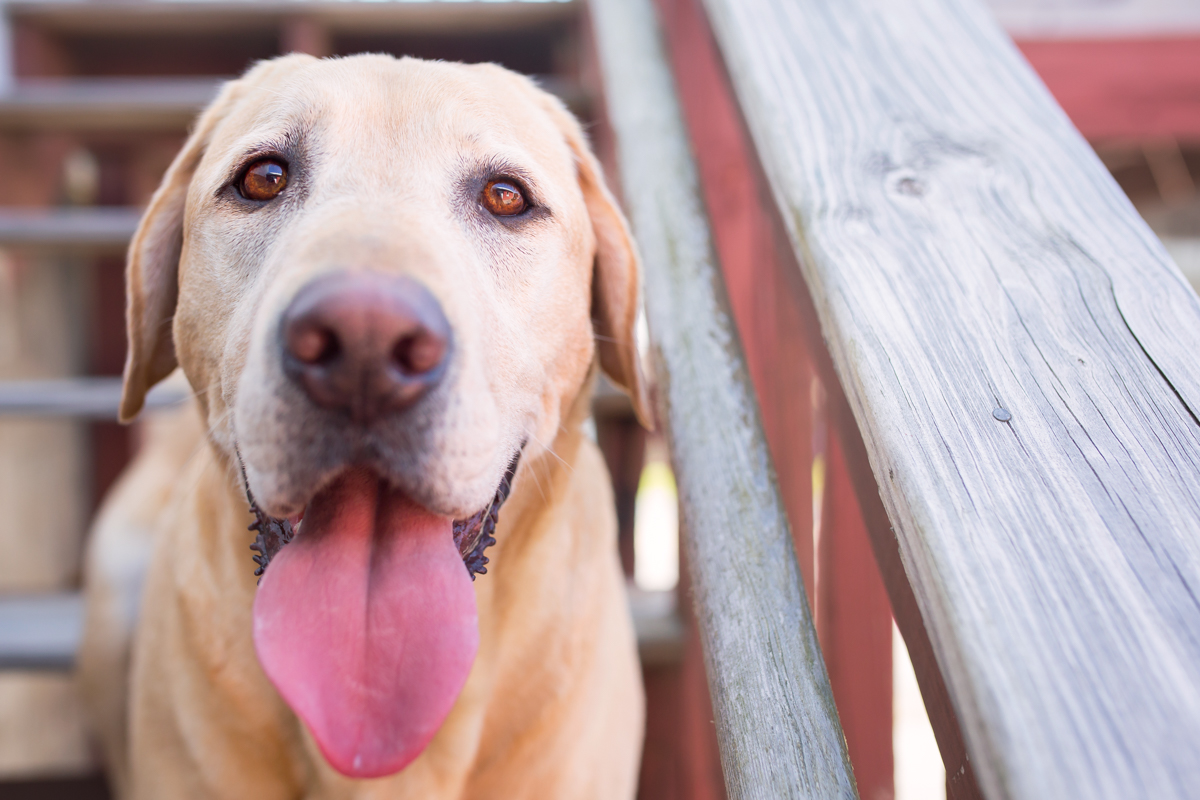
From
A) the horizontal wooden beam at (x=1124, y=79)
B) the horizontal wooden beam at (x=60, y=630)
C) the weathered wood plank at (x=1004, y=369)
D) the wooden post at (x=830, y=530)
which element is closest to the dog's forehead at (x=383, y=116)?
the weathered wood plank at (x=1004, y=369)

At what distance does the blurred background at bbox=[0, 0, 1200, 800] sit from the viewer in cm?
220

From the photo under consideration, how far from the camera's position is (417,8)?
330 centimetres

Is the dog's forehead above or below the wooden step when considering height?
above

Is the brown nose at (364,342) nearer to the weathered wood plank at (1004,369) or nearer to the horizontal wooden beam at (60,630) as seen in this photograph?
the weathered wood plank at (1004,369)

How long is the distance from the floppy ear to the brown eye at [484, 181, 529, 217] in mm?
202

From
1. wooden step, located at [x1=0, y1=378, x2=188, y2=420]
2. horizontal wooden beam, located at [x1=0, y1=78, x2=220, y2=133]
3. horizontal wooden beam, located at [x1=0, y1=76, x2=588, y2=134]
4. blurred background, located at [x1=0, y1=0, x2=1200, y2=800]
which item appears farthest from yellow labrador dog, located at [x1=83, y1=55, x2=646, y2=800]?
horizontal wooden beam, located at [x1=0, y1=78, x2=220, y2=133]

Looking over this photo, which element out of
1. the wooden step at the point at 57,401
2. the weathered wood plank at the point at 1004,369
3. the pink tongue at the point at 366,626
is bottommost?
the wooden step at the point at 57,401

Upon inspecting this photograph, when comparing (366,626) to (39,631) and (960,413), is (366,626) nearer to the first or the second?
(960,413)

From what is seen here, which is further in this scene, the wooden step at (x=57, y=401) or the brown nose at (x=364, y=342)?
the wooden step at (x=57, y=401)

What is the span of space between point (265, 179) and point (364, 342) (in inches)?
23.9

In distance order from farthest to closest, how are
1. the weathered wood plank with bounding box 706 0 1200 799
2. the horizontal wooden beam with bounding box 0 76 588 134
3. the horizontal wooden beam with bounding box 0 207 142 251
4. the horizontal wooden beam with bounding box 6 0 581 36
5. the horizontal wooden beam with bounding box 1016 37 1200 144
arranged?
the horizontal wooden beam with bounding box 6 0 581 36
the horizontal wooden beam with bounding box 0 76 588 134
the horizontal wooden beam with bounding box 1016 37 1200 144
the horizontal wooden beam with bounding box 0 207 142 251
the weathered wood plank with bounding box 706 0 1200 799

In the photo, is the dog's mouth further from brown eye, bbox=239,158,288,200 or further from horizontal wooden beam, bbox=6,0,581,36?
horizontal wooden beam, bbox=6,0,581,36

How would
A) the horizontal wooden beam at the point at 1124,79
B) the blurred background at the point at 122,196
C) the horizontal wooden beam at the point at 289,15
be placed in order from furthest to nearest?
the horizontal wooden beam at the point at 289,15 → the horizontal wooden beam at the point at 1124,79 → the blurred background at the point at 122,196

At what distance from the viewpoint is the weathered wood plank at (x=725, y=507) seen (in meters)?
0.81
